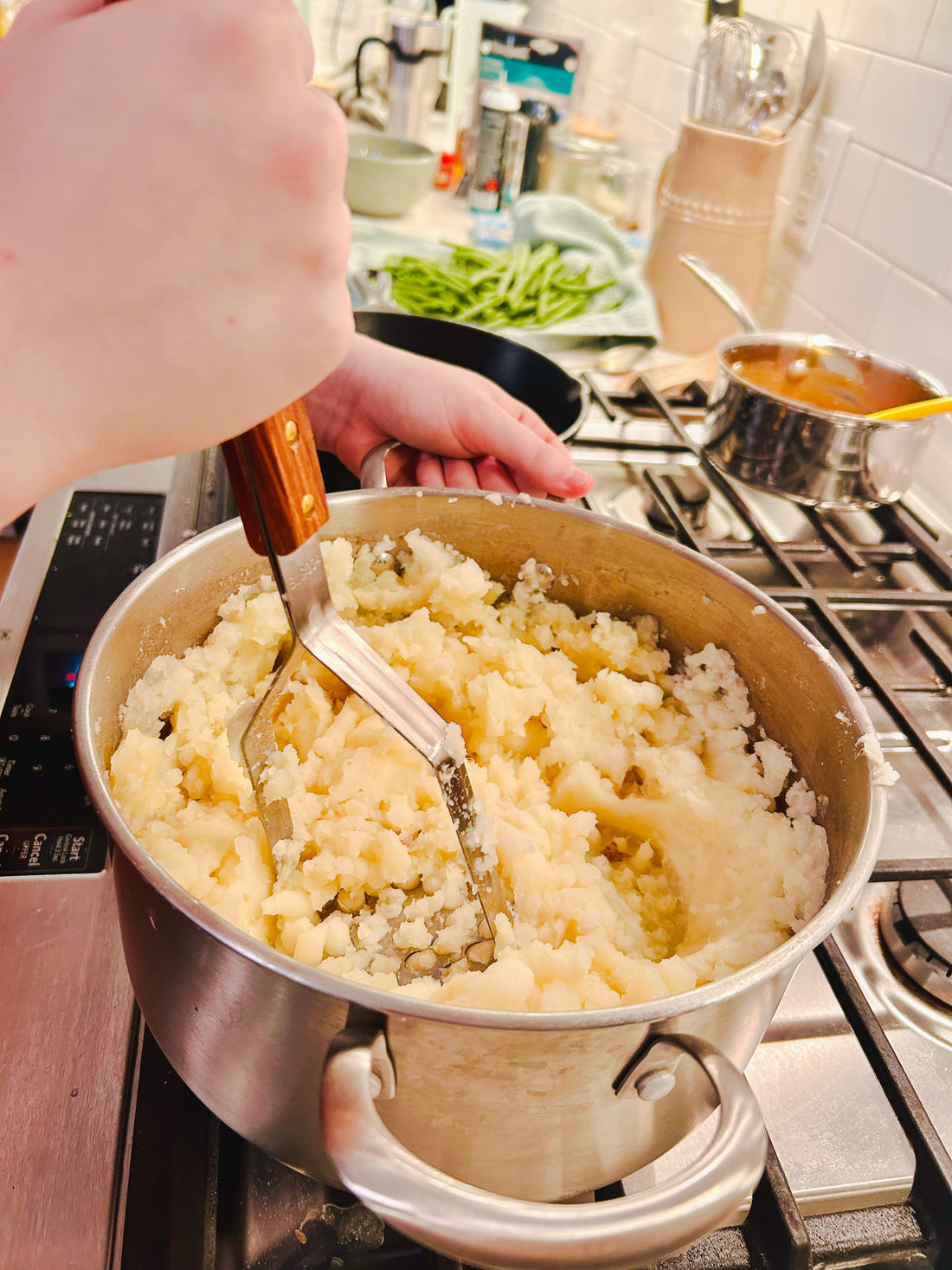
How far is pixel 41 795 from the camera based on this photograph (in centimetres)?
74

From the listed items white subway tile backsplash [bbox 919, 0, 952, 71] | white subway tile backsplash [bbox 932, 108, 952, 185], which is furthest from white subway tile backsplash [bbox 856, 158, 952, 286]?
white subway tile backsplash [bbox 919, 0, 952, 71]

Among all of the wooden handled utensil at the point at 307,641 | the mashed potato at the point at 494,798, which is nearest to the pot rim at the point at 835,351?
the mashed potato at the point at 494,798

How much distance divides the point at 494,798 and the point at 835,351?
928 mm

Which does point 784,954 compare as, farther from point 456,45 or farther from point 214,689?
point 456,45

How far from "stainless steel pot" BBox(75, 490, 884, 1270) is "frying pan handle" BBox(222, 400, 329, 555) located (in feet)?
0.50

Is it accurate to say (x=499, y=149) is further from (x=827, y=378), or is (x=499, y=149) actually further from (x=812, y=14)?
(x=827, y=378)

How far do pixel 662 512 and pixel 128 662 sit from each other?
0.78m

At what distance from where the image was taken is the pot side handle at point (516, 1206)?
1.17 ft

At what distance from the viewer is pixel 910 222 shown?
4.42 feet

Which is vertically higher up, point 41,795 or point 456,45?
point 456,45

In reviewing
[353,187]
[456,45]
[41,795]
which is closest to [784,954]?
[41,795]

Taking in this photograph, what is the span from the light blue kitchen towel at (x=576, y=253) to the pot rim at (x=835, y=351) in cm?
39

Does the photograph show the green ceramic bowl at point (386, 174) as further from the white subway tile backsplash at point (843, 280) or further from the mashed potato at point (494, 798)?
the mashed potato at point (494, 798)

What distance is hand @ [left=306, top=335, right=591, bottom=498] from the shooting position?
985 mm
